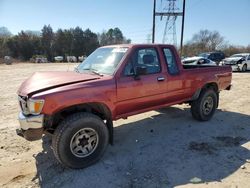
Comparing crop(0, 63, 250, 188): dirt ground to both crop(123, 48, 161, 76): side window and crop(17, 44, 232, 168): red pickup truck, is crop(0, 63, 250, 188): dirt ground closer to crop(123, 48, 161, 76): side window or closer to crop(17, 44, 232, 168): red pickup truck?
crop(17, 44, 232, 168): red pickup truck

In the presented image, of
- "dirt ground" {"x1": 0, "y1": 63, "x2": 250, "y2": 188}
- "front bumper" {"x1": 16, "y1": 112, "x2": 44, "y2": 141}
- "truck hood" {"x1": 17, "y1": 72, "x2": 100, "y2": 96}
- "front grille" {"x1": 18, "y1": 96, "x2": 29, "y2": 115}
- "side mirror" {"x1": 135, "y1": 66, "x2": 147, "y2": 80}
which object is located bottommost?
"dirt ground" {"x1": 0, "y1": 63, "x2": 250, "y2": 188}

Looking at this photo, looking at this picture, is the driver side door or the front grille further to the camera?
the driver side door

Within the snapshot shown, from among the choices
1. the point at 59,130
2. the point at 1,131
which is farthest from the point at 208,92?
the point at 1,131

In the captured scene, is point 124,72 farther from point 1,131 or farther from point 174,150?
point 1,131

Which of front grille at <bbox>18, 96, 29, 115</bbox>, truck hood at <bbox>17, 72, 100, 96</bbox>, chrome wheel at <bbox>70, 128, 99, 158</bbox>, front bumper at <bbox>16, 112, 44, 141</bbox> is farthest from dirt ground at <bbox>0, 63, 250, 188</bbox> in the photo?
truck hood at <bbox>17, 72, 100, 96</bbox>

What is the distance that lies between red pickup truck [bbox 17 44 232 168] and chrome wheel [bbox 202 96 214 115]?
685 mm

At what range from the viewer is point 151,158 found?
15.3 feet

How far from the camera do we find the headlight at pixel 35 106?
381 cm

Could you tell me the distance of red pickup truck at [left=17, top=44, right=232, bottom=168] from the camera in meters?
3.98

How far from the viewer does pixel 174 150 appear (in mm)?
4996

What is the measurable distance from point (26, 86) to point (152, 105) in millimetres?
2460

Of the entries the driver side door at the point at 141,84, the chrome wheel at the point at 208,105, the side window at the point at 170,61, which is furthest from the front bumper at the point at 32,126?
the chrome wheel at the point at 208,105

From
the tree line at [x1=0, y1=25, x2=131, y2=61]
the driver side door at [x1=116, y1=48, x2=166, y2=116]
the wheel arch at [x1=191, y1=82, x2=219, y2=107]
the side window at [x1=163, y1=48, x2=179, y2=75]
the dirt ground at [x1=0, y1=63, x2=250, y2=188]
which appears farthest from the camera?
the tree line at [x1=0, y1=25, x2=131, y2=61]

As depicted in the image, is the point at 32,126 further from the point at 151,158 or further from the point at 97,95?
the point at 151,158
